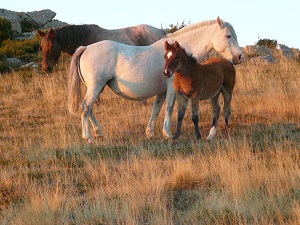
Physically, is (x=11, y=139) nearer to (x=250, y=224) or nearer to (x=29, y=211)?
(x=29, y=211)

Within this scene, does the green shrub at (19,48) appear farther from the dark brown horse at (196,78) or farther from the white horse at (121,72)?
the dark brown horse at (196,78)

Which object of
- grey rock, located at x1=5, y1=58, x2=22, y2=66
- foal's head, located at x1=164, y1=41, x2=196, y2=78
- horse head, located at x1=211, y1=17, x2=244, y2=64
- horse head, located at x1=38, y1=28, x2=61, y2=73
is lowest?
grey rock, located at x1=5, y1=58, x2=22, y2=66

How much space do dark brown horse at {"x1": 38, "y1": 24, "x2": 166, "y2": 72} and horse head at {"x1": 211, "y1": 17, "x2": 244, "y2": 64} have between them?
8.38ft

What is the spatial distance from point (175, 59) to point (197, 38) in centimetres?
148

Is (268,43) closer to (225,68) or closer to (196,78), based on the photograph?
(225,68)

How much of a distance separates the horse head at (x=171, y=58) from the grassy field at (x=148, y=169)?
3.72ft

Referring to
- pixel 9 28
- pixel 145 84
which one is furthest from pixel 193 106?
pixel 9 28

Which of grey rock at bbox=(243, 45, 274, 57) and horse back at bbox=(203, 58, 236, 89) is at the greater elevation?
horse back at bbox=(203, 58, 236, 89)

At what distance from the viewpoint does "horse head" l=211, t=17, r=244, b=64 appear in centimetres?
989

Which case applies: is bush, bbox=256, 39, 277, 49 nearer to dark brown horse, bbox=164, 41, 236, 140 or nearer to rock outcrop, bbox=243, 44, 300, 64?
rock outcrop, bbox=243, 44, 300, 64

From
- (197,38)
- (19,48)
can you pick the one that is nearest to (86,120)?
(197,38)

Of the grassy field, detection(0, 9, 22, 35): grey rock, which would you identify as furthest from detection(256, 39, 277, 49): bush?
the grassy field

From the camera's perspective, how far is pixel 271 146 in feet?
27.5

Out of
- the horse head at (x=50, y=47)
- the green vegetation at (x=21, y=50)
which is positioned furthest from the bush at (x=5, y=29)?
the horse head at (x=50, y=47)
